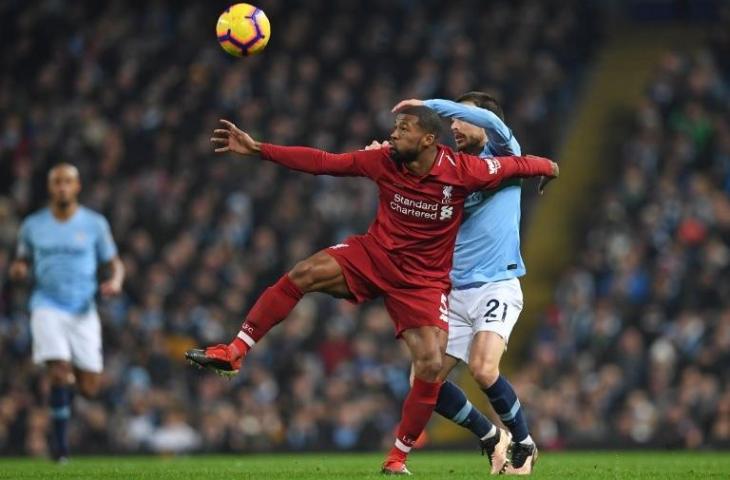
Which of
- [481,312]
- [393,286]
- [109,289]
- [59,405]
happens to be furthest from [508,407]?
[59,405]

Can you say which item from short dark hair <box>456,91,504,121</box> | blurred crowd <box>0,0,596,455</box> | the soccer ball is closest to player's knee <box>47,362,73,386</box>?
the soccer ball

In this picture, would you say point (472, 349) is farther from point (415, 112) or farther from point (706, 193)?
point (706, 193)

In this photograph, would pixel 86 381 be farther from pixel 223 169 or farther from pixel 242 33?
pixel 223 169

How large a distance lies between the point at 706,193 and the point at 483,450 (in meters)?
10.8

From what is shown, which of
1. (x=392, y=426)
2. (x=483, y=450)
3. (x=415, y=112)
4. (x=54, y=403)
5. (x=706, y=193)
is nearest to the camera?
(x=415, y=112)

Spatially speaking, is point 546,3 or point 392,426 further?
point 546,3

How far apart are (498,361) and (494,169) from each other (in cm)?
132

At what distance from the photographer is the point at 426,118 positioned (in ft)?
33.8

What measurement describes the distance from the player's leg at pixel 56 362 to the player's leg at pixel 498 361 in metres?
4.36

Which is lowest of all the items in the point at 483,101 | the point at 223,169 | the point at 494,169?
the point at 223,169

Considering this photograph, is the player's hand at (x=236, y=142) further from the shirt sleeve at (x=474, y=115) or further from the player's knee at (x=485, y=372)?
the player's knee at (x=485, y=372)

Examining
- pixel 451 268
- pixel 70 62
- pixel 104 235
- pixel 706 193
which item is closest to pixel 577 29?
pixel 706 193

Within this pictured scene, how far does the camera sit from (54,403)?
1352 cm

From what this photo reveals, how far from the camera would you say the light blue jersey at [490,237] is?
10867 millimetres
